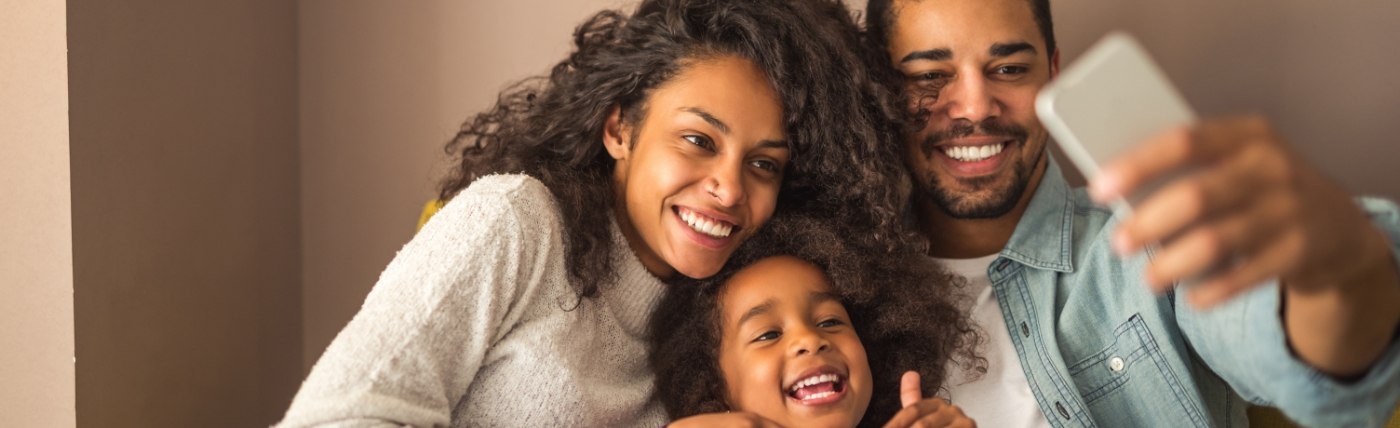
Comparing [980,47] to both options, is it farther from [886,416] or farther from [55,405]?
[55,405]

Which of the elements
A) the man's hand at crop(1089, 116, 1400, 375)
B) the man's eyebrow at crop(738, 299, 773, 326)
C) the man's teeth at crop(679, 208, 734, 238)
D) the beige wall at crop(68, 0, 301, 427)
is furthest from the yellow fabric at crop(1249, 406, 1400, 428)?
the beige wall at crop(68, 0, 301, 427)

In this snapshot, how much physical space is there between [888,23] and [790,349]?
2.17 feet

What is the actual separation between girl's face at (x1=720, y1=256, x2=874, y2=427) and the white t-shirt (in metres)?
0.25

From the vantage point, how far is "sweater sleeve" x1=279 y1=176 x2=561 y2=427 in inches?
52.6

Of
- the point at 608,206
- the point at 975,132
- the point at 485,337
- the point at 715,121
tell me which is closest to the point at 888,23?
the point at 975,132

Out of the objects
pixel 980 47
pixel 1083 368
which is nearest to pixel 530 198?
pixel 980 47

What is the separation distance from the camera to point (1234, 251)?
0.75m

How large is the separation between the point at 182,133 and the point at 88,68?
0.88 ft

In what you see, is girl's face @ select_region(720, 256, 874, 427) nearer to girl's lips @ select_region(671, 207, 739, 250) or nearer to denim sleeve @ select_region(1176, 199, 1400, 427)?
girl's lips @ select_region(671, 207, 739, 250)

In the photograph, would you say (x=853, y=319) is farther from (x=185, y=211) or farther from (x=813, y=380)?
(x=185, y=211)

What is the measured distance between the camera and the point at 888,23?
1.92 metres

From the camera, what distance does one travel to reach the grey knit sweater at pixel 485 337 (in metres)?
1.35

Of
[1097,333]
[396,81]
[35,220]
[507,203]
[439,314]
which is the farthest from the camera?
[396,81]

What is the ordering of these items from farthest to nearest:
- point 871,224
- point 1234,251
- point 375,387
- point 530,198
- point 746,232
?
point 871,224, point 746,232, point 530,198, point 375,387, point 1234,251
